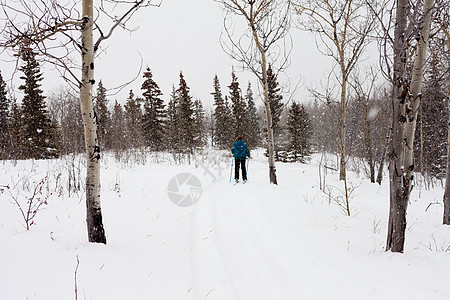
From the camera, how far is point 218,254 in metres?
3.37

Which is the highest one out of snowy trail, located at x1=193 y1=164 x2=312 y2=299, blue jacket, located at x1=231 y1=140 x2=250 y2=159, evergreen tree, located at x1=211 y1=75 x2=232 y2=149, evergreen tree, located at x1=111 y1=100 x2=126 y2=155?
evergreen tree, located at x1=211 y1=75 x2=232 y2=149

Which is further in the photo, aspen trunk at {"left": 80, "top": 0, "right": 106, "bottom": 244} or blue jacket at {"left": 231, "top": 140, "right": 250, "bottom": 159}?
blue jacket at {"left": 231, "top": 140, "right": 250, "bottom": 159}

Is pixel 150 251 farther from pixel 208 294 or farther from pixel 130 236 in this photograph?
pixel 208 294

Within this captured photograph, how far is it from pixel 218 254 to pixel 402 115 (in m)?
3.19

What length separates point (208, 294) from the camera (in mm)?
2459

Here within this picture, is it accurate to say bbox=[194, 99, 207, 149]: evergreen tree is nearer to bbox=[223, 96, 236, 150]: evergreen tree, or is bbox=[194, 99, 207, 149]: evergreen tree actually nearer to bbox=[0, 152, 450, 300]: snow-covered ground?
bbox=[223, 96, 236, 150]: evergreen tree

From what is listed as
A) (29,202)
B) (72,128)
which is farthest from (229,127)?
(29,202)

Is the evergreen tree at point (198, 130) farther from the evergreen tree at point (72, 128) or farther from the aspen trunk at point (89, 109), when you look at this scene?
the aspen trunk at point (89, 109)

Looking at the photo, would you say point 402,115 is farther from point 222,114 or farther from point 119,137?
point 222,114

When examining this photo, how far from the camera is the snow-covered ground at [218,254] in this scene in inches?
89.1

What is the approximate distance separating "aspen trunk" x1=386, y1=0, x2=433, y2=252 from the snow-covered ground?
2.45ft

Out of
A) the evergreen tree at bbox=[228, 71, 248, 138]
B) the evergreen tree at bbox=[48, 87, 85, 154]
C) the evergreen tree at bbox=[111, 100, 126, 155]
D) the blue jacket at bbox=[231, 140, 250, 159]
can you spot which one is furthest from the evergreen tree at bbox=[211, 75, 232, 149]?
the blue jacket at bbox=[231, 140, 250, 159]

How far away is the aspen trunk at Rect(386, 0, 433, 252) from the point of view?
2.81m

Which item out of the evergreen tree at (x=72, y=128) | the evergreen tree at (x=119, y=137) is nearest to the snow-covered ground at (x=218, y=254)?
the evergreen tree at (x=72, y=128)
